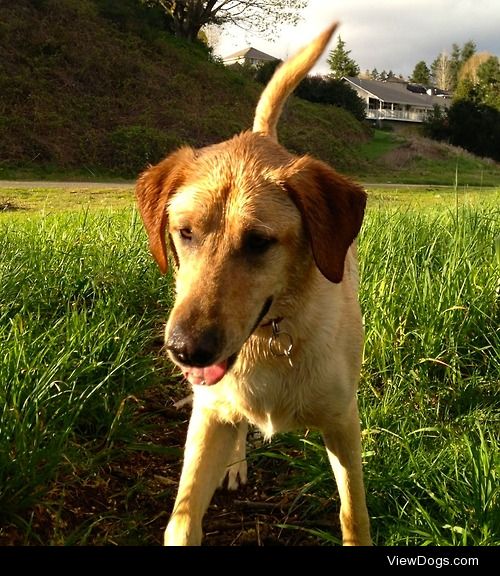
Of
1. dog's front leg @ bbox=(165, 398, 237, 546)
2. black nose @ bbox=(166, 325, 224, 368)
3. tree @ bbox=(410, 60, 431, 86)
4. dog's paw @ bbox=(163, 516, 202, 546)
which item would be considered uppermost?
tree @ bbox=(410, 60, 431, 86)

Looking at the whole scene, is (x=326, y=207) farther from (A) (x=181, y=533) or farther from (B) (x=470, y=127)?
(B) (x=470, y=127)

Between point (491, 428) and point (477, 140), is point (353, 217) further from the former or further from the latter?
point (477, 140)

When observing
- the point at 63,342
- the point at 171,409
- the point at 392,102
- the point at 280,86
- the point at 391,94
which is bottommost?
the point at 171,409

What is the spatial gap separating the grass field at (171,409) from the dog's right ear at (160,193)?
0.60 m

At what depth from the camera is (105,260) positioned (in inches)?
156

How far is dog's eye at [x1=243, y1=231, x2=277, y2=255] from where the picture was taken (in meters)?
2.08

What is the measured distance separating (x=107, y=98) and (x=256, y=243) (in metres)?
21.3

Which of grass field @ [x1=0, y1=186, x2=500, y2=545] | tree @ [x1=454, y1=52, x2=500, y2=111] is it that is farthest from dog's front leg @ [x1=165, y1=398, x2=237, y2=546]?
tree @ [x1=454, y1=52, x2=500, y2=111]

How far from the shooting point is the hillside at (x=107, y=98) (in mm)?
18547

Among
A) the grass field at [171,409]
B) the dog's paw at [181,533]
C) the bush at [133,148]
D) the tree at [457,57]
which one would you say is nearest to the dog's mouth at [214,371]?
the dog's paw at [181,533]

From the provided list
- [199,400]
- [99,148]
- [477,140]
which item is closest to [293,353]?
[199,400]

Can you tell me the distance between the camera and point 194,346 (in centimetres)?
180

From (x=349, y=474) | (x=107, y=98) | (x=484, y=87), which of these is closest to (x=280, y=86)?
(x=349, y=474)

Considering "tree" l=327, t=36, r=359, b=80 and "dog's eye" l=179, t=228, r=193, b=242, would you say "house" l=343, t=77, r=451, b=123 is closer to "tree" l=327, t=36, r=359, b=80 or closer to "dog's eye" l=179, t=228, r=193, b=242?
"tree" l=327, t=36, r=359, b=80
